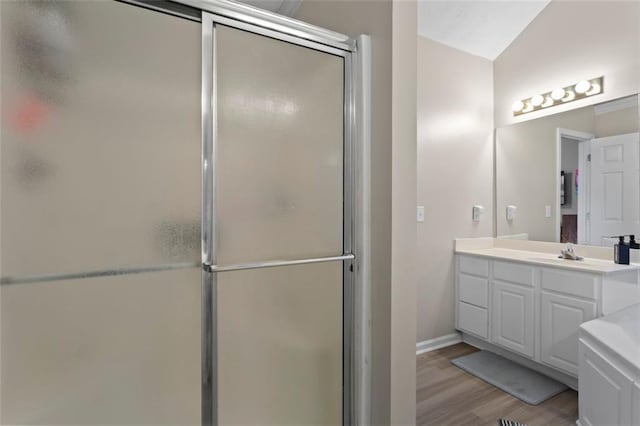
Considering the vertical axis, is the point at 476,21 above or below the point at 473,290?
above

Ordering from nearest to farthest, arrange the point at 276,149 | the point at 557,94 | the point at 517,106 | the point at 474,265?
the point at 276,149, the point at 557,94, the point at 474,265, the point at 517,106

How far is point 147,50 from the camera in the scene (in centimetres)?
116

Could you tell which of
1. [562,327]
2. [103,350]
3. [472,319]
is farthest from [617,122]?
[103,350]

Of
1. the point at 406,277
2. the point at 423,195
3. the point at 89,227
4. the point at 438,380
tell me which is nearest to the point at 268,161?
the point at 89,227

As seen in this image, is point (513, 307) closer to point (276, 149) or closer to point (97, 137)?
point (276, 149)

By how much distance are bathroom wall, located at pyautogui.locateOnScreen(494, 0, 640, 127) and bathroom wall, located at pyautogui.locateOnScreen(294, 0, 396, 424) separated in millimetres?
2016

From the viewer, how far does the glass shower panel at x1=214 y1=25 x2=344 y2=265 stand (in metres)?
1.28

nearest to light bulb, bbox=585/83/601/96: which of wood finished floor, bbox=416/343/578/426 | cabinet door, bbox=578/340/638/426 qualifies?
cabinet door, bbox=578/340/638/426

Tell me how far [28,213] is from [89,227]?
17 centimetres

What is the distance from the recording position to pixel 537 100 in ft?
9.16

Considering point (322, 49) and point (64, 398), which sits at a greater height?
point (322, 49)

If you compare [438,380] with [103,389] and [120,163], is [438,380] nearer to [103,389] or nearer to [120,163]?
[103,389]

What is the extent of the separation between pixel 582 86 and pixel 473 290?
181 centimetres

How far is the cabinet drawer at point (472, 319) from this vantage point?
2.70 m
